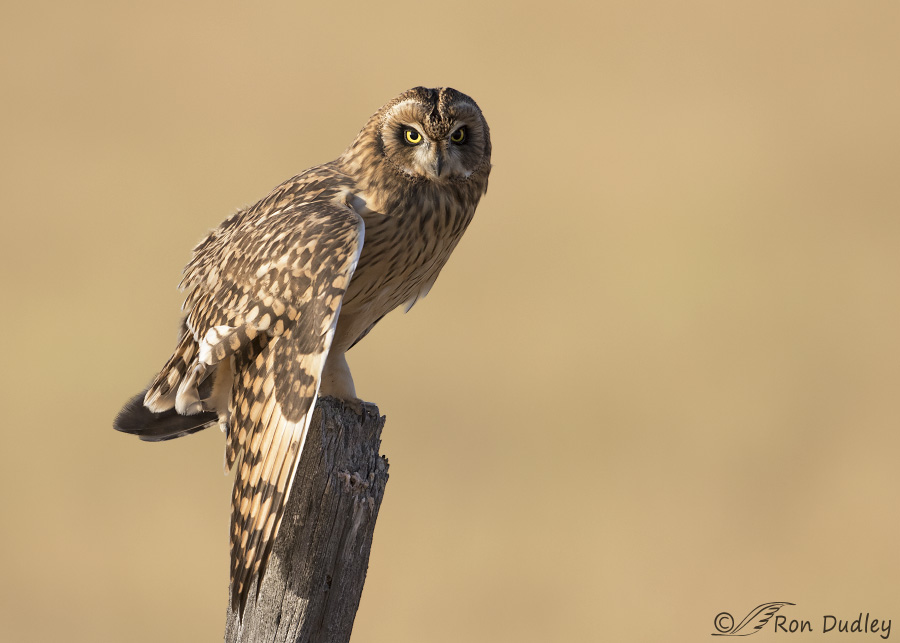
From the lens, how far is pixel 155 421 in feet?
11.0

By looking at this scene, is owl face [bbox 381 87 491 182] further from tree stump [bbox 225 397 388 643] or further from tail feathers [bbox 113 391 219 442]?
tail feathers [bbox 113 391 219 442]

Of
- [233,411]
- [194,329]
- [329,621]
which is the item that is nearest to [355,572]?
[329,621]

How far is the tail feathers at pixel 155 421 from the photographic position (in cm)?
333

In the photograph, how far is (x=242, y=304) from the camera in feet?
9.67

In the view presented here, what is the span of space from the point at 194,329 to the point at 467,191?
3.44 feet

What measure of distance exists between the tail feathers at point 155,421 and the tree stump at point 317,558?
75 centimetres

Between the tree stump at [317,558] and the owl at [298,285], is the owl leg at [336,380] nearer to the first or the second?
the owl at [298,285]

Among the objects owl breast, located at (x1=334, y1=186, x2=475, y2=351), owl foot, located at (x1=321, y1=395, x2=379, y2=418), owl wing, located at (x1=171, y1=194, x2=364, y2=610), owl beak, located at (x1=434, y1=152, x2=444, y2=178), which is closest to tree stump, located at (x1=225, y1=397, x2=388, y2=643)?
owl wing, located at (x1=171, y1=194, x2=364, y2=610)

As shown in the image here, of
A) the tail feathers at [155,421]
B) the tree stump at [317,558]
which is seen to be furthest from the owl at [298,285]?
the tree stump at [317,558]

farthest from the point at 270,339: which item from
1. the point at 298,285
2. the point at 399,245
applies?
the point at 399,245

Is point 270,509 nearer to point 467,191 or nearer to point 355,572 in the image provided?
point 355,572

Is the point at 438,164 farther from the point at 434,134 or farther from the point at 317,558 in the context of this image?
the point at 317,558

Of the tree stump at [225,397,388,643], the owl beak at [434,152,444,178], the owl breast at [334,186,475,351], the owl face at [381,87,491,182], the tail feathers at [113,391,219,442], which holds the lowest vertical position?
the tree stump at [225,397,388,643]

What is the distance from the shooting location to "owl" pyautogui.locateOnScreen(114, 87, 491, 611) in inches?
103
